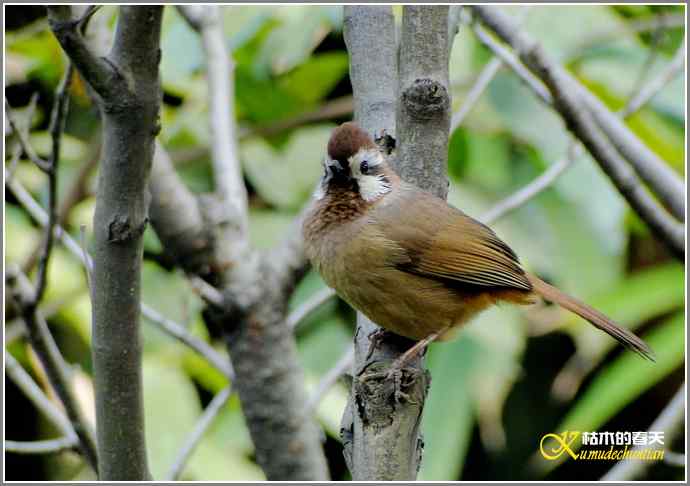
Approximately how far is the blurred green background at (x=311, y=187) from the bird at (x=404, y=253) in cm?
78

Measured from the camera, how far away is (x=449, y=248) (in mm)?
2953

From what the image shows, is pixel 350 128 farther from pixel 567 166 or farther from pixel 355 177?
pixel 567 166

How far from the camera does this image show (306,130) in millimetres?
4344

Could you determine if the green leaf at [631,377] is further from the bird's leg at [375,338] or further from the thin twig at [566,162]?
the bird's leg at [375,338]

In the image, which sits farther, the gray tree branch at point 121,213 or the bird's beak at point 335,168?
the bird's beak at point 335,168

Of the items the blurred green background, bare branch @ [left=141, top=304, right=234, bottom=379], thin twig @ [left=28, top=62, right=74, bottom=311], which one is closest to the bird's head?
bare branch @ [left=141, top=304, right=234, bottom=379]

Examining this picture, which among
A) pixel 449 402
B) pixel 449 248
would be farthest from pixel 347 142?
pixel 449 402

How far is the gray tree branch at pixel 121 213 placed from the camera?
1.90 metres

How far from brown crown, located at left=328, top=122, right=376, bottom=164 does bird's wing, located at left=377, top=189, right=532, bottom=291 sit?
0.24 meters

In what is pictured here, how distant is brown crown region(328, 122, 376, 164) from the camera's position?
2541 millimetres

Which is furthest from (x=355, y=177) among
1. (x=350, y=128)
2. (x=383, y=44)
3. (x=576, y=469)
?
(x=576, y=469)

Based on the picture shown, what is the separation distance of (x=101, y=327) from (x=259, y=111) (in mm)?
2421

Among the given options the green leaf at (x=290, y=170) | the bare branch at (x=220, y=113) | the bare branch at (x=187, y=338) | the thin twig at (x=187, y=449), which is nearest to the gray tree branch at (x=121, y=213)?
the thin twig at (x=187, y=449)

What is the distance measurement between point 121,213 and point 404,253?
3.66ft
